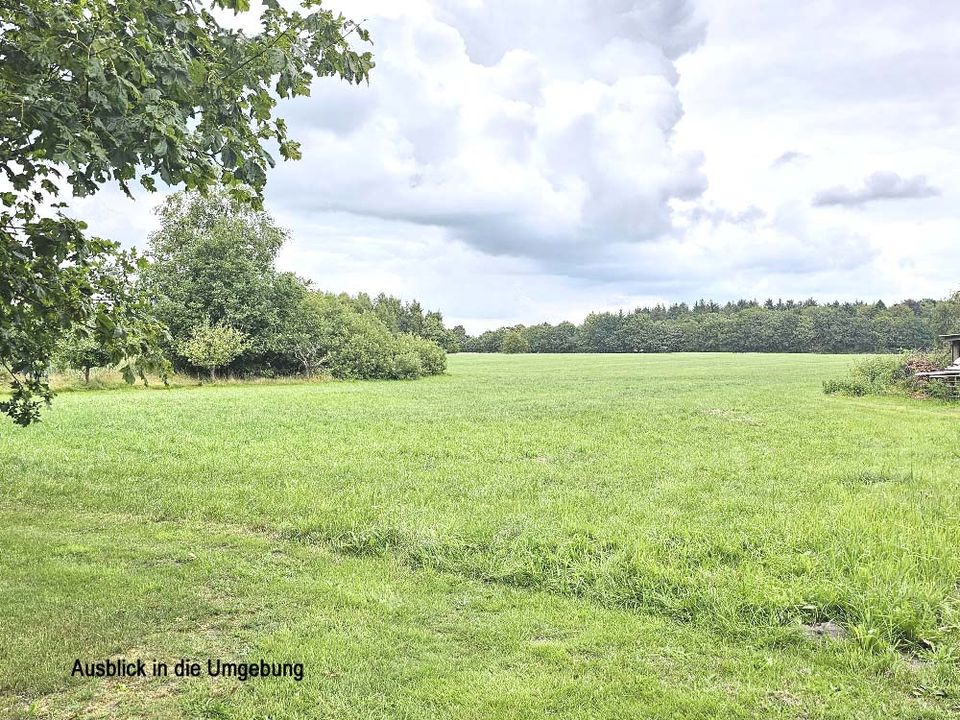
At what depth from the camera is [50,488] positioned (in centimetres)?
1020

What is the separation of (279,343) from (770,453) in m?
33.0

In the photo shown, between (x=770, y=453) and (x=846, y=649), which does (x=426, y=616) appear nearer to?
(x=846, y=649)

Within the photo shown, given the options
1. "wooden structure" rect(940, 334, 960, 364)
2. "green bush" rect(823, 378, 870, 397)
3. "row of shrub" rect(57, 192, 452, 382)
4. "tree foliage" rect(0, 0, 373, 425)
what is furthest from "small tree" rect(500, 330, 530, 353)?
"tree foliage" rect(0, 0, 373, 425)

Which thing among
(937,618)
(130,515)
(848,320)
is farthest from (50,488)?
(848,320)

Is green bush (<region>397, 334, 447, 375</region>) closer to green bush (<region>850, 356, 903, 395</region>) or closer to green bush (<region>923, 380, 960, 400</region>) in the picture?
green bush (<region>850, 356, 903, 395</region>)

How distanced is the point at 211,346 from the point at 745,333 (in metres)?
107

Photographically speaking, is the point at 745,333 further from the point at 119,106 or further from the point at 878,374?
the point at 119,106

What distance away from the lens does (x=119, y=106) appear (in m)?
3.55

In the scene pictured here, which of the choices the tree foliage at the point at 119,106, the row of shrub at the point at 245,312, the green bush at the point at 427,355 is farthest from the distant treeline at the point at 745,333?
the tree foliage at the point at 119,106

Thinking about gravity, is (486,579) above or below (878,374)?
below

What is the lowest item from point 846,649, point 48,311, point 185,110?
point 846,649

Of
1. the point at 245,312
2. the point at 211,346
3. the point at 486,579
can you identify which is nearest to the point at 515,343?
the point at 245,312

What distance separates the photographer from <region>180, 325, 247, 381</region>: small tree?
3588 centimetres

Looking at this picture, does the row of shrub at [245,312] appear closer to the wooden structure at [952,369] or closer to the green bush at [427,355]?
the green bush at [427,355]
